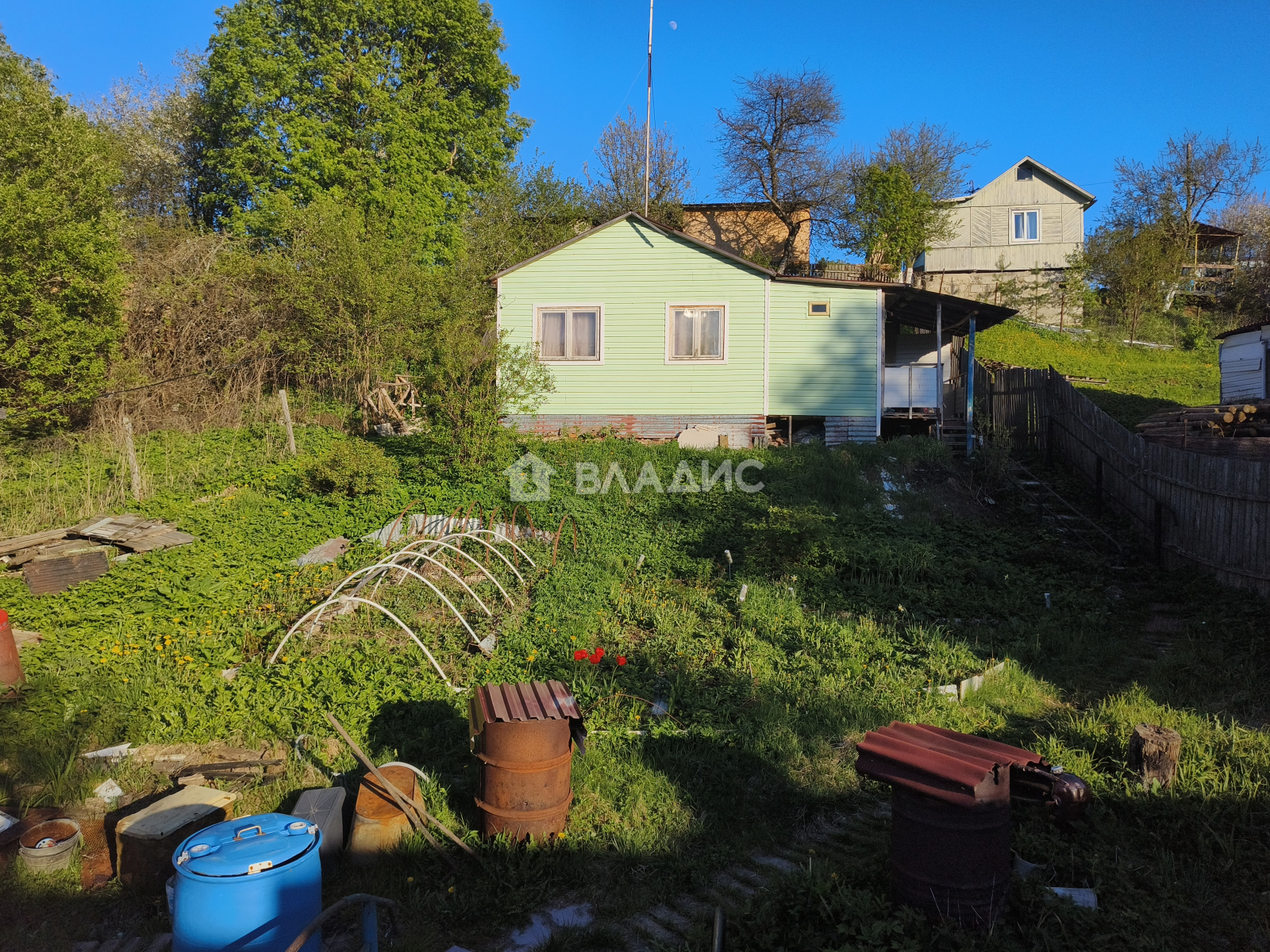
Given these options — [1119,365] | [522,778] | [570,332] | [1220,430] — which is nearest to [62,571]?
[522,778]

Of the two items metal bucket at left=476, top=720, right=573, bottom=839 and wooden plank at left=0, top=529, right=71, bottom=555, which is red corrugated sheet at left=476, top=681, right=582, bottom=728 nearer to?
metal bucket at left=476, top=720, right=573, bottom=839

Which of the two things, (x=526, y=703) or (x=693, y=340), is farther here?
(x=693, y=340)

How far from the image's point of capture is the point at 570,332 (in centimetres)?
1706

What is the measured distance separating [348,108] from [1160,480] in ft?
79.0

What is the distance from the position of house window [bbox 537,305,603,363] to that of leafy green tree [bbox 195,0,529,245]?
1018 centimetres

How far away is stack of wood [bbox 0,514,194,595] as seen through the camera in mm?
9133

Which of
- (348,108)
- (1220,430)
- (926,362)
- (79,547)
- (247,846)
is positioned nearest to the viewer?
(247,846)

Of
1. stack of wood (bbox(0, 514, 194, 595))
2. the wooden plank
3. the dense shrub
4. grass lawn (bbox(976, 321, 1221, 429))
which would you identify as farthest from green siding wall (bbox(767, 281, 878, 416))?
the wooden plank

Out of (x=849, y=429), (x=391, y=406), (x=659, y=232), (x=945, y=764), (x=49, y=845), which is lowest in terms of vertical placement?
(x=49, y=845)

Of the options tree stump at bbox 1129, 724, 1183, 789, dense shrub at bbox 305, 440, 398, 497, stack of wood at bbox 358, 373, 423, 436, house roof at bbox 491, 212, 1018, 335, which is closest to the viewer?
tree stump at bbox 1129, 724, 1183, 789

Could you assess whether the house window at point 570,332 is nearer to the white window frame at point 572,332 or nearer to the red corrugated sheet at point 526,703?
the white window frame at point 572,332

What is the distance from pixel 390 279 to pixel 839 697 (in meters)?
14.2

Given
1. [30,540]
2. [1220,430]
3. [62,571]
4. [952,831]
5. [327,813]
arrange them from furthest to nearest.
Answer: [1220,430], [30,540], [62,571], [327,813], [952,831]

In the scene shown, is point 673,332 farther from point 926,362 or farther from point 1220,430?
point 1220,430
